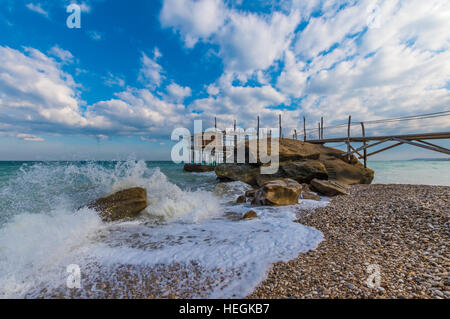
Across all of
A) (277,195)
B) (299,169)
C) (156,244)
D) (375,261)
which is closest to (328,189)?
(299,169)

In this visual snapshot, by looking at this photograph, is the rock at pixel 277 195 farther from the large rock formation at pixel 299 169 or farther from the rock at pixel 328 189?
the large rock formation at pixel 299 169

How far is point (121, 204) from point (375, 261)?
22.5ft

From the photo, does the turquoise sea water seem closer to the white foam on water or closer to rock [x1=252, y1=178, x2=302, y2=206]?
rock [x1=252, y1=178, x2=302, y2=206]

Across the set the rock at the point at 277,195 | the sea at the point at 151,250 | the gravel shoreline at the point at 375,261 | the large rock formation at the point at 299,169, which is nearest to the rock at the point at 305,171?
the large rock formation at the point at 299,169

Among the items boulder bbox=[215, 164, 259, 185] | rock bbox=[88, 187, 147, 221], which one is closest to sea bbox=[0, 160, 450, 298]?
rock bbox=[88, 187, 147, 221]

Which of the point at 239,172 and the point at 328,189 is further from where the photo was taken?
the point at 239,172

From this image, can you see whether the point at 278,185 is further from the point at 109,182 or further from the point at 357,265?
the point at 109,182

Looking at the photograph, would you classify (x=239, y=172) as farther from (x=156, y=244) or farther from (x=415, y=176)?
(x=415, y=176)

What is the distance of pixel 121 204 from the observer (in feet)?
20.4

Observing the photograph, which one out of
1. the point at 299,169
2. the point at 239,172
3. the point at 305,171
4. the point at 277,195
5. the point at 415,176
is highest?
the point at 299,169

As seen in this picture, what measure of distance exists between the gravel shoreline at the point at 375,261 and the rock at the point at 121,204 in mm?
5311

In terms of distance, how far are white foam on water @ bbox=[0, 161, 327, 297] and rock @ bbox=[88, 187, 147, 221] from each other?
346 mm

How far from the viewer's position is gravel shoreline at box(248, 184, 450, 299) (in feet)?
7.03

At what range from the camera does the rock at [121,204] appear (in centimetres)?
584
